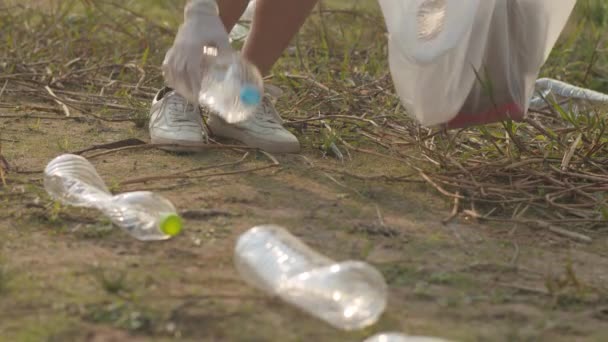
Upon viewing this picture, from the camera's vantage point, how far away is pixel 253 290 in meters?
1.60

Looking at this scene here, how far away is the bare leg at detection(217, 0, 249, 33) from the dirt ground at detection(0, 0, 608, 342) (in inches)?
14.0

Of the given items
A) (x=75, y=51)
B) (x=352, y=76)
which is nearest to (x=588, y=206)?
(x=352, y=76)

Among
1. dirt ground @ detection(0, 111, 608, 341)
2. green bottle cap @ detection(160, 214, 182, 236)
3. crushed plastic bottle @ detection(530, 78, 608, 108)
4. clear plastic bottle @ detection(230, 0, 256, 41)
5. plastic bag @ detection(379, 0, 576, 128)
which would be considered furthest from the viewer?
clear plastic bottle @ detection(230, 0, 256, 41)

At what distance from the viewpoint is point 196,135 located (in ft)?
8.48

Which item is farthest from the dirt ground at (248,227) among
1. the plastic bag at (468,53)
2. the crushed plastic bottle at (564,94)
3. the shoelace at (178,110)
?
the crushed plastic bottle at (564,94)

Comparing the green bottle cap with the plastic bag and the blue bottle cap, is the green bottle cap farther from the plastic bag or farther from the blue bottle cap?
the plastic bag

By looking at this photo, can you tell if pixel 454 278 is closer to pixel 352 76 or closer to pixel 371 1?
pixel 352 76

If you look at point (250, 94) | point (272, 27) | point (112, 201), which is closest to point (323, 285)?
point (112, 201)

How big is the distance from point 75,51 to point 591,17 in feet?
7.63

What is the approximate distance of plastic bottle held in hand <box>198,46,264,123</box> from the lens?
2506mm

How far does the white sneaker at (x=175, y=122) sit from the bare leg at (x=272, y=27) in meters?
0.22

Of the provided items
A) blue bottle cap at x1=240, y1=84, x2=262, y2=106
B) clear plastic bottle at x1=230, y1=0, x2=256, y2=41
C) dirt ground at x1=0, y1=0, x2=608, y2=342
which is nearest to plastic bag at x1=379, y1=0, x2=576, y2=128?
dirt ground at x1=0, y1=0, x2=608, y2=342

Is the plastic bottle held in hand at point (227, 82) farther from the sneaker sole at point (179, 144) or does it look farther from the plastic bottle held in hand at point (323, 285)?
the plastic bottle held in hand at point (323, 285)

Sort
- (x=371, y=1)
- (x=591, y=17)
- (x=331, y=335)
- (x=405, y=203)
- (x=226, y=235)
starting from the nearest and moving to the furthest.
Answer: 1. (x=331, y=335)
2. (x=226, y=235)
3. (x=405, y=203)
4. (x=591, y=17)
5. (x=371, y=1)
